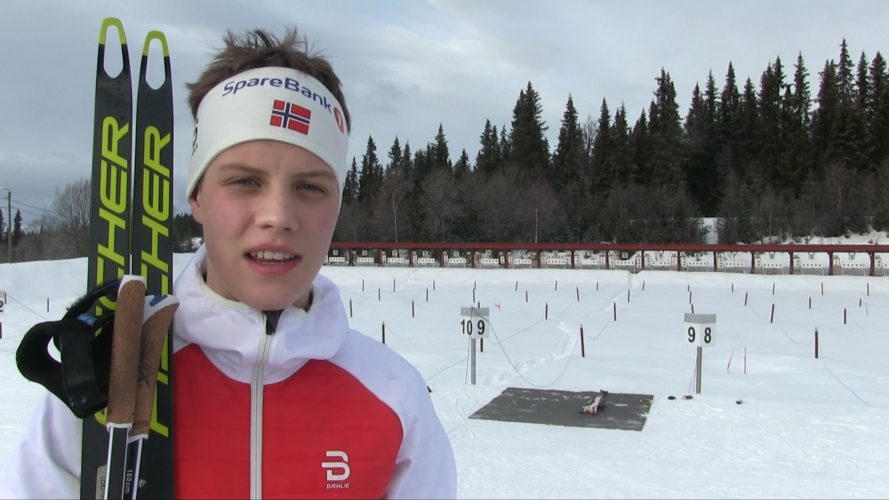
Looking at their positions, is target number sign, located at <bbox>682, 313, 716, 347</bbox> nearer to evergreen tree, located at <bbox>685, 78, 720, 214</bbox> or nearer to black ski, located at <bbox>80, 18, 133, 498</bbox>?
black ski, located at <bbox>80, 18, 133, 498</bbox>

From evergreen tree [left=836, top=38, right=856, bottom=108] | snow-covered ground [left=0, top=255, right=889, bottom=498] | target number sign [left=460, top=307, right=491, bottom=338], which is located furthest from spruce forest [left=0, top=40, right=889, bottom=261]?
target number sign [left=460, top=307, right=491, bottom=338]

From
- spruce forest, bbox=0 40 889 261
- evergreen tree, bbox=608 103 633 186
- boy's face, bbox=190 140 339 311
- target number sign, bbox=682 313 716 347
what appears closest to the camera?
boy's face, bbox=190 140 339 311

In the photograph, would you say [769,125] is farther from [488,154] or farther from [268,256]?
[268,256]

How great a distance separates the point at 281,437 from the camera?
70.3 inches

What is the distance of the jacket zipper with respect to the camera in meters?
1.76

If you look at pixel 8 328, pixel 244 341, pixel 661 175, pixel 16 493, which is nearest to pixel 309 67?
pixel 244 341

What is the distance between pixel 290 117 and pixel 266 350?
630mm

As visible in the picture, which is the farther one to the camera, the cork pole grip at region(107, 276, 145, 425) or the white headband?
the white headband

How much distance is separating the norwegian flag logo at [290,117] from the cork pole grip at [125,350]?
541mm

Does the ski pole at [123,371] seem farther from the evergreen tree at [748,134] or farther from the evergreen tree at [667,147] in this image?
the evergreen tree at [748,134]

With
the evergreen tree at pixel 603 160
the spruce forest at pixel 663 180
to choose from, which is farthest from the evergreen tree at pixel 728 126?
the evergreen tree at pixel 603 160

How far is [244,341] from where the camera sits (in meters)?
1.75

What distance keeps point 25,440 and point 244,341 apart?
1.84 feet

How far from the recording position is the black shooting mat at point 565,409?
7992 millimetres
